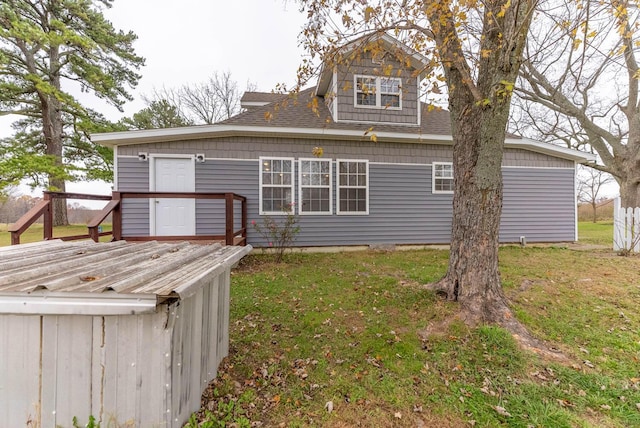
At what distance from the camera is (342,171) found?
768cm

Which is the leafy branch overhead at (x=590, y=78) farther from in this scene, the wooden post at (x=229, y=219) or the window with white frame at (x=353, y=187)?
the wooden post at (x=229, y=219)

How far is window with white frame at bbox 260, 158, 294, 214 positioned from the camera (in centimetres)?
730

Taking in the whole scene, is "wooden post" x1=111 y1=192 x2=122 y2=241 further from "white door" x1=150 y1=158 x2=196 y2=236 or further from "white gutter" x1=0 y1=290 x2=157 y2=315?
"white gutter" x1=0 y1=290 x2=157 y2=315

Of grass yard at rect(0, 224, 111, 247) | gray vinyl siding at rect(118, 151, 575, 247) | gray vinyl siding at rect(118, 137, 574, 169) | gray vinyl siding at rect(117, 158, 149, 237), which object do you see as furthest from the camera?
grass yard at rect(0, 224, 111, 247)

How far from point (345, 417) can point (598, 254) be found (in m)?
9.00

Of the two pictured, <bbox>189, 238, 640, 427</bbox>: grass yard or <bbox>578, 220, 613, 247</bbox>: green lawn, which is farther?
<bbox>578, 220, 613, 247</bbox>: green lawn

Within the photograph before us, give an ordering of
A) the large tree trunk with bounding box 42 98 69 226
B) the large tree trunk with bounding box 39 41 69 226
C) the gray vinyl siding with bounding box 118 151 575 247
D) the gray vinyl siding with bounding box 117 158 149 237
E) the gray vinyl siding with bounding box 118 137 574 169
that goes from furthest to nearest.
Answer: the large tree trunk with bounding box 42 98 69 226 → the large tree trunk with bounding box 39 41 69 226 → the gray vinyl siding with bounding box 118 151 575 247 → the gray vinyl siding with bounding box 118 137 574 169 → the gray vinyl siding with bounding box 117 158 149 237

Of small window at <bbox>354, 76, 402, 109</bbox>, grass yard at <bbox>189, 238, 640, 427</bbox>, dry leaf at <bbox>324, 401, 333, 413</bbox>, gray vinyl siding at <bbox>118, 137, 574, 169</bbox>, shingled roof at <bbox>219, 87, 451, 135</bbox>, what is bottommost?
dry leaf at <bbox>324, 401, 333, 413</bbox>

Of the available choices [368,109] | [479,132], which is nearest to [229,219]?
[479,132]

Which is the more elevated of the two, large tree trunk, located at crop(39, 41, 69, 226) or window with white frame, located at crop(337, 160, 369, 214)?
large tree trunk, located at crop(39, 41, 69, 226)

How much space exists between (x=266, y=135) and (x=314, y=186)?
73.2 inches

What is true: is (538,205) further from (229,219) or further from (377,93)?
(229,219)

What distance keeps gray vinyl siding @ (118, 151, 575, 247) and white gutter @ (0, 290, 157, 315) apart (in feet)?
19.1

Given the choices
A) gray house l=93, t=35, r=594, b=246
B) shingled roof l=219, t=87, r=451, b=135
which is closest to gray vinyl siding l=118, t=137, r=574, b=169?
gray house l=93, t=35, r=594, b=246
